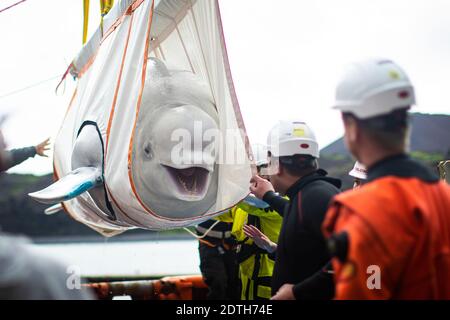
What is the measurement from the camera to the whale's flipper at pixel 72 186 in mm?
4203

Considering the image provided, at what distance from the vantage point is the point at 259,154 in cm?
461

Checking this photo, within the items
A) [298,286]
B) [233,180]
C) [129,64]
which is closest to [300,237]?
[298,286]

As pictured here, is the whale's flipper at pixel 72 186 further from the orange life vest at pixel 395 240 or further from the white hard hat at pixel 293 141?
the orange life vest at pixel 395 240

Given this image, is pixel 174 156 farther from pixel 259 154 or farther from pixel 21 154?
pixel 21 154

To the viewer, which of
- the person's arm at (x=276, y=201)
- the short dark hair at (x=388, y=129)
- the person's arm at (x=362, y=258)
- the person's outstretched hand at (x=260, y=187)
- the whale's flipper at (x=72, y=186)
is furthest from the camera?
the whale's flipper at (x=72, y=186)

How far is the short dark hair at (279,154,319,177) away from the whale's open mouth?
3.34 feet

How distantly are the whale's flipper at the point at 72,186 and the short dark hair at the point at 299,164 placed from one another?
5.18ft

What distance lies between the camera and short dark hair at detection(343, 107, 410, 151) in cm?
199

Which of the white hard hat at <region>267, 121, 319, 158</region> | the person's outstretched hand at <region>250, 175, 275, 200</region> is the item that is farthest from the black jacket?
the person's outstretched hand at <region>250, 175, 275, 200</region>

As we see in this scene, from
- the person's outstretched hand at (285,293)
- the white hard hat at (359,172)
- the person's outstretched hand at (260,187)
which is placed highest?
the white hard hat at (359,172)

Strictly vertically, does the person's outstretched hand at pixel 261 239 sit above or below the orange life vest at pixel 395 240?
above

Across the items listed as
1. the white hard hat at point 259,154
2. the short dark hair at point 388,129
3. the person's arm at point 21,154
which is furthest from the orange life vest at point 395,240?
the person's arm at point 21,154

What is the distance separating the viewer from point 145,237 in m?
19.4

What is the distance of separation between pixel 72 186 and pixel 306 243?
1956mm
